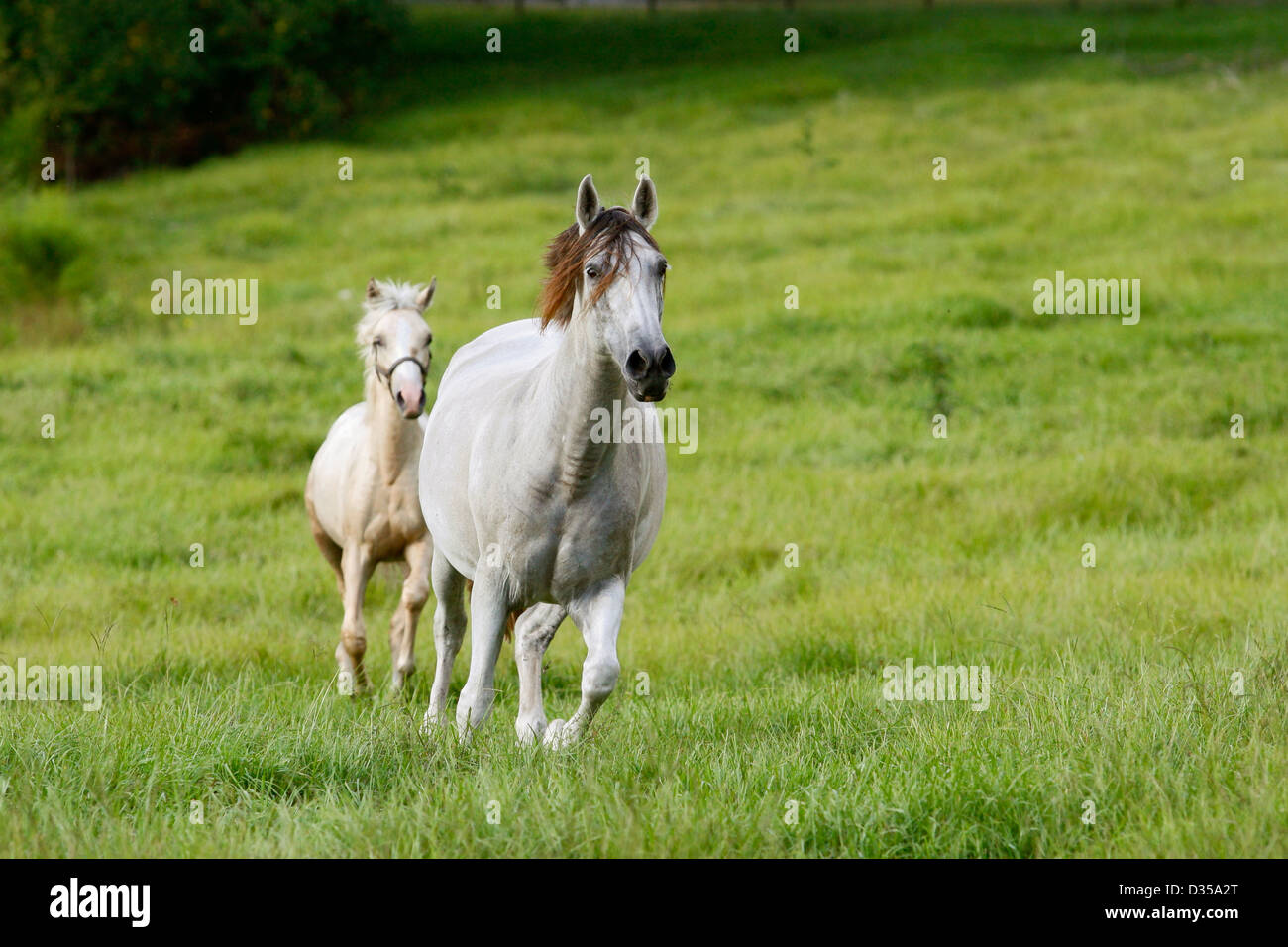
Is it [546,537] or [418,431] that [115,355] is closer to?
[418,431]

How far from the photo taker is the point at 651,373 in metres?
4.34

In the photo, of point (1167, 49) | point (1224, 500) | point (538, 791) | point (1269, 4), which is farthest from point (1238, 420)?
point (1269, 4)

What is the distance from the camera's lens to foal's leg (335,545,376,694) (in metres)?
7.30

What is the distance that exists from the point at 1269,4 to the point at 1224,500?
4569 centimetres

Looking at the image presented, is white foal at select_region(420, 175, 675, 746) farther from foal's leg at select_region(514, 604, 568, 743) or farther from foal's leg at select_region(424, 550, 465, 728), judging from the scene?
foal's leg at select_region(424, 550, 465, 728)

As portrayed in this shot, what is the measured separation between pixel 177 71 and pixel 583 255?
109 feet

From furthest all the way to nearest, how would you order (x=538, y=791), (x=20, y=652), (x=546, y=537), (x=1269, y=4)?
1. (x=1269, y=4)
2. (x=20, y=652)
3. (x=546, y=537)
4. (x=538, y=791)

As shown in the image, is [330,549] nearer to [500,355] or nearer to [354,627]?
[354,627]

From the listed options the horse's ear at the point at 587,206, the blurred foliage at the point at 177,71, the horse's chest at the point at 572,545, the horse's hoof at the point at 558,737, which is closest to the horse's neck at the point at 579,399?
the horse's chest at the point at 572,545

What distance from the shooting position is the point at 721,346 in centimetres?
1538

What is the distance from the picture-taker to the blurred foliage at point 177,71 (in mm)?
32469

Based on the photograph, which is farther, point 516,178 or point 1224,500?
point 516,178
